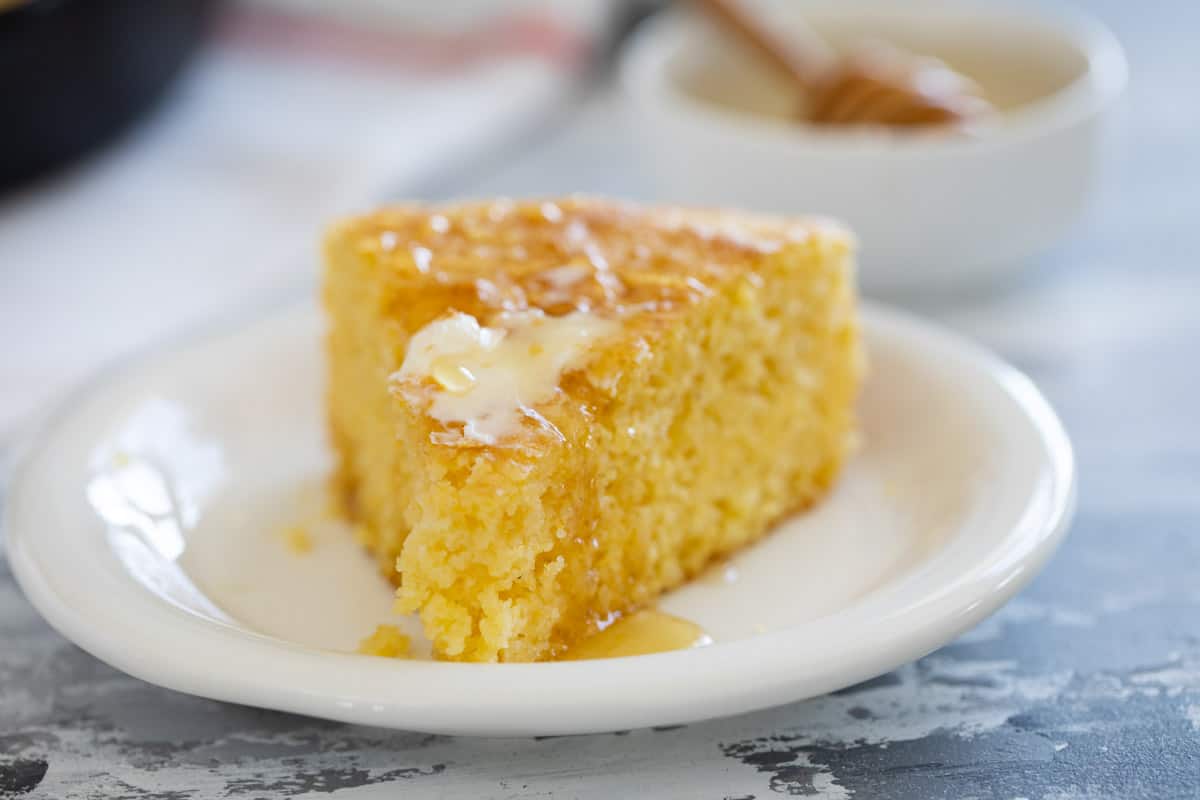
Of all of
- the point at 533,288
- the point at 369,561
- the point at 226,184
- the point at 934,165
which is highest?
the point at 226,184

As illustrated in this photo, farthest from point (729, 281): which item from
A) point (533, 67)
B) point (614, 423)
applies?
point (533, 67)

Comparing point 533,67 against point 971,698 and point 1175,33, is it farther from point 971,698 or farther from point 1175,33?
point 971,698

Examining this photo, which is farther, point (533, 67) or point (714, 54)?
point (533, 67)

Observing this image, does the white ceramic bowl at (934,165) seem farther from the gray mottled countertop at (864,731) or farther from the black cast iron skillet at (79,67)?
the black cast iron skillet at (79,67)

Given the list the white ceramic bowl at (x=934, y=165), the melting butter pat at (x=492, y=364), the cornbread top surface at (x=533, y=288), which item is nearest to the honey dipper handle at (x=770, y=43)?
the white ceramic bowl at (x=934, y=165)

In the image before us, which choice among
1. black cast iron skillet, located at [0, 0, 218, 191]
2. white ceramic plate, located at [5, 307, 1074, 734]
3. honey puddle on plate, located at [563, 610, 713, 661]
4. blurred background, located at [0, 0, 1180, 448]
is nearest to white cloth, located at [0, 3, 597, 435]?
blurred background, located at [0, 0, 1180, 448]

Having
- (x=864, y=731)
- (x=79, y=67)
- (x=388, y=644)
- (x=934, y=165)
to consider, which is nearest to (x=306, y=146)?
(x=79, y=67)

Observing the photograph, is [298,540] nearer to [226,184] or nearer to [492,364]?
[492,364]

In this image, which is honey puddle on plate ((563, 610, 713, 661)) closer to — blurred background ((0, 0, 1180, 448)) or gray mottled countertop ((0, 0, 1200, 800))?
gray mottled countertop ((0, 0, 1200, 800))
